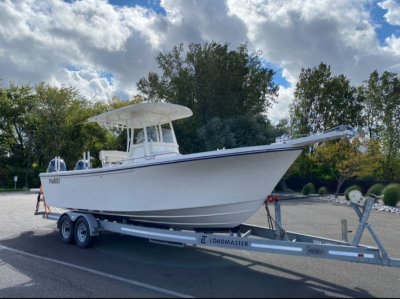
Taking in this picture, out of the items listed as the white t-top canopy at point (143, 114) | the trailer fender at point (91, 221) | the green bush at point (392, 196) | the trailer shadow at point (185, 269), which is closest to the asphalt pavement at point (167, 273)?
the trailer shadow at point (185, 269)

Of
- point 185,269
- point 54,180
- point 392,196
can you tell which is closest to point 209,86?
point 392,196

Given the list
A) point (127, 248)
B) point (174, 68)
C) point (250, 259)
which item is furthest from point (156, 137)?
point (174, 68)

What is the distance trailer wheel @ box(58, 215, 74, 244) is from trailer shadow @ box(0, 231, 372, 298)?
180 mm

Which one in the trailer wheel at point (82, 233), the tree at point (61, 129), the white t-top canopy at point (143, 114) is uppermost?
the tree at point (61, 129)

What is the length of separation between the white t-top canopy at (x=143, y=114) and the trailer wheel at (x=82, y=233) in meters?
2.40

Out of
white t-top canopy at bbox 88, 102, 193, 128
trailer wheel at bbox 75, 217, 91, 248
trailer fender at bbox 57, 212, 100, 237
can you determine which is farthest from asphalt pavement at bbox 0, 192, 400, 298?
white t-top canopy at bbox 88, 102, 193, 128

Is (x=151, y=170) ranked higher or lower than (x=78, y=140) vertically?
lower

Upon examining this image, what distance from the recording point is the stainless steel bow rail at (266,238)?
4859 millimetres

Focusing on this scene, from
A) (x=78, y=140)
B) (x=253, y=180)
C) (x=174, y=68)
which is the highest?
(x=174, y=68)

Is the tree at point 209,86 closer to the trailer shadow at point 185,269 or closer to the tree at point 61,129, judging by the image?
the tree at point 61,129

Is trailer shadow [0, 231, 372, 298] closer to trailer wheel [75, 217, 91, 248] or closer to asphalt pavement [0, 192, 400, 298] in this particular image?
asphalt pavement [0, 192, 400, 298]

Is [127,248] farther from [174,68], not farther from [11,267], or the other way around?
[174,68]

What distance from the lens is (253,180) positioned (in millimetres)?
6117

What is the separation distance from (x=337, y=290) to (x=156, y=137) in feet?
16.2
